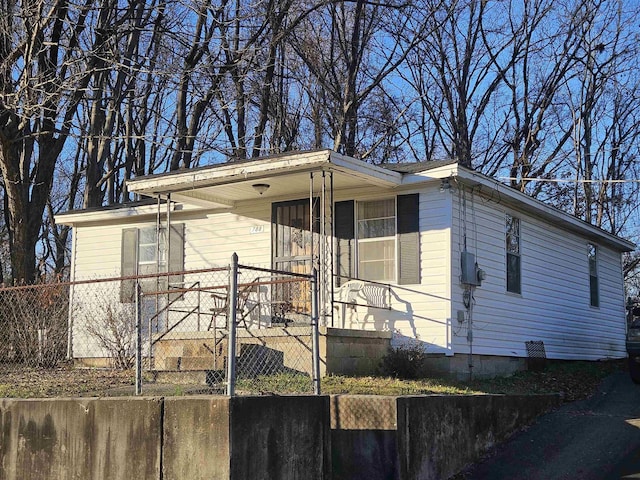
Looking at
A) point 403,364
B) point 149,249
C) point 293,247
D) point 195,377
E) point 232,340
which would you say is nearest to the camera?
point 232,340

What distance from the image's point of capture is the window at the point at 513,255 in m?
14.3

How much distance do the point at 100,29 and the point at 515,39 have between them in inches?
662

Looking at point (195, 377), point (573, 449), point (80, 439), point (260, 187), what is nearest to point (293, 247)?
point (260, 187)

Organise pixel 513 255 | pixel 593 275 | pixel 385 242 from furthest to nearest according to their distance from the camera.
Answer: pixel 593 275 < pixel 513 255 < pixel 385 242

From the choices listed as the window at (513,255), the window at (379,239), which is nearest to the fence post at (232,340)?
the window at (379,239)

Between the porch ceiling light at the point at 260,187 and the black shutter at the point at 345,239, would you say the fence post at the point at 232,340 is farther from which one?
the black shutter at the point at 345,239

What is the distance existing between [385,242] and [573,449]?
4700mm

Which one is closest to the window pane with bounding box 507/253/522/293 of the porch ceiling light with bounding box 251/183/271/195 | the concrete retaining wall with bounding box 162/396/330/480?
the porch ceiling light with bounding box 251/183/271/195

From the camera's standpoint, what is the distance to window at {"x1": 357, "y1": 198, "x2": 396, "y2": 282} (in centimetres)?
1312

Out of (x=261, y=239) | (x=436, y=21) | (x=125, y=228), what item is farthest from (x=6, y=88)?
(x=436, y=21)

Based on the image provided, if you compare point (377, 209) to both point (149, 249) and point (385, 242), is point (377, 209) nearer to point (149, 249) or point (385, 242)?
point (385, 242)

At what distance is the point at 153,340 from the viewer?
37.0ft

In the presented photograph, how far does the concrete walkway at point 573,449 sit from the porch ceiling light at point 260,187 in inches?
226

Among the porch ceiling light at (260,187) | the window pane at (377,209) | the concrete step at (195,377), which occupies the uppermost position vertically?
the porch ceiling light at (260,187)
